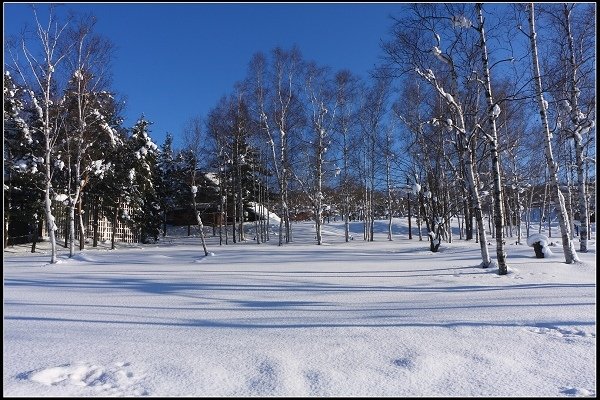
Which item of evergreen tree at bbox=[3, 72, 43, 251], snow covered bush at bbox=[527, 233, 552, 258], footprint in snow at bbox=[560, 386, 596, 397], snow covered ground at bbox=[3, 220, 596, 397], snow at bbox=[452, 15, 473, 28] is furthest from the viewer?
evergreen tree at bbox=[3, 72, 43, 251]

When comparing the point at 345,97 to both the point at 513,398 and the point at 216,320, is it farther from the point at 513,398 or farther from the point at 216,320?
the point at 513,398

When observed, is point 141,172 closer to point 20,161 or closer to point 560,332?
point 20,161

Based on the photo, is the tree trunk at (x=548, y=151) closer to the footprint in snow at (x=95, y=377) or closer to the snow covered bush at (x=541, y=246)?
the snow covered bush at (x=541, y=246)

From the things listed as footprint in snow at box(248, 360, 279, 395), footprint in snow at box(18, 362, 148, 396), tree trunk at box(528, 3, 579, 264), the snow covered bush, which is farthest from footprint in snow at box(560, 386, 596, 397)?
the snow covered bush

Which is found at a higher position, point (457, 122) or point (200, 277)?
point (457, 122)

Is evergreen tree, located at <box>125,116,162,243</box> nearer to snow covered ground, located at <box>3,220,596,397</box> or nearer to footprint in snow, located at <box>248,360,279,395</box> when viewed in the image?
snow covered ground, located at <box>3,220,596,397</box>

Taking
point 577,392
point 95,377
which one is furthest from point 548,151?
point 95,377

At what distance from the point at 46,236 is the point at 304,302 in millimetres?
34547

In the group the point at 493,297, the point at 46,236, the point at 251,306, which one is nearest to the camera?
the point at 251,306

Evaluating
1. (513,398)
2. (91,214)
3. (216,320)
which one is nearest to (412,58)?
(216,320)

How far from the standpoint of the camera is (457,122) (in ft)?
42.7

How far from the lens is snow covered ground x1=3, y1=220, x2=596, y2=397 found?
352 centimetres

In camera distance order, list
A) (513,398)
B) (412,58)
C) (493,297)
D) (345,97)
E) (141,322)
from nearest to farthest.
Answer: (513,398), (141,322), (493,297), (412,58), (345,97)

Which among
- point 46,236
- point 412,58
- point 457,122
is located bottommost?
point 46,236
